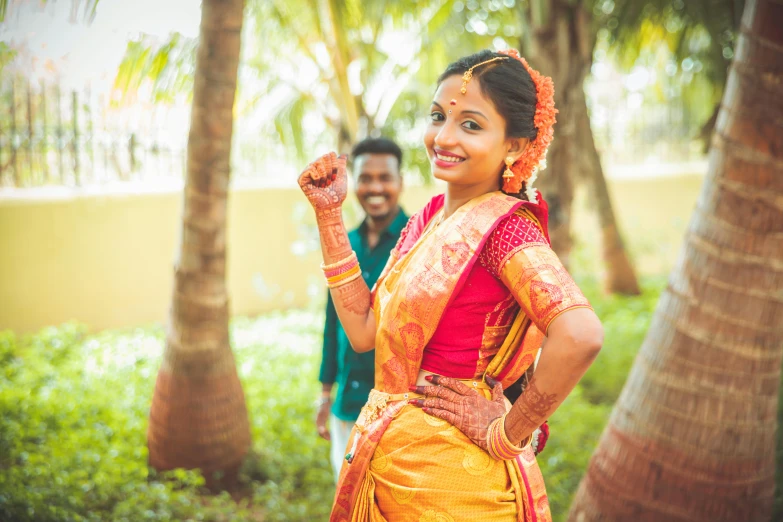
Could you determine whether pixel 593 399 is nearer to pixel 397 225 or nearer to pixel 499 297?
pixel 397 225

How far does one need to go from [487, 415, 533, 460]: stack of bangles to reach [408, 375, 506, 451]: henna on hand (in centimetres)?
1

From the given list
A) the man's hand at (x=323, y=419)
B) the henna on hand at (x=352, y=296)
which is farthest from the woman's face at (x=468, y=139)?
the man's hand at (x=323, y=419)

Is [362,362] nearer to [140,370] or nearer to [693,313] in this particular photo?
[693,313]

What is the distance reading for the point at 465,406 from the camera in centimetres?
168

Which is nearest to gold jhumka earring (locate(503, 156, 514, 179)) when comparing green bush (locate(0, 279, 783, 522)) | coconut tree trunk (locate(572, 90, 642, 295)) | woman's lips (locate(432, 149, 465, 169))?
woman's lips (locate(432, 149, 465, 169))

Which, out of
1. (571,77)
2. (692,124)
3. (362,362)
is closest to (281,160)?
(571,77)

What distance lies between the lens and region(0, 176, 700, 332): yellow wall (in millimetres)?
6613

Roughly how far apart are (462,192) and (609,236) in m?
7.77

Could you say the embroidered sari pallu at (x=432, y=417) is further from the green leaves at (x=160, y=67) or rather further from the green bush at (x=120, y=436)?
the green leaves at (x=160, y=67)

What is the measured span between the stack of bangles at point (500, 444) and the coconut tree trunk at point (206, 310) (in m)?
2.64

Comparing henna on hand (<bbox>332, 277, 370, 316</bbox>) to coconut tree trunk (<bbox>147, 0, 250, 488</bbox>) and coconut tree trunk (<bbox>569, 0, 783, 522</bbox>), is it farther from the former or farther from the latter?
coconut tree trunk (<bbox>147, 0, 250, 488</bbox>)

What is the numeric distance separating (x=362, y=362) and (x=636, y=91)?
1016 cm

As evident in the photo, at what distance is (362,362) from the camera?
297 cm

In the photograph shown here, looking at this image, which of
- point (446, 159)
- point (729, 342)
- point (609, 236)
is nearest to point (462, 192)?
point (446, 159)
